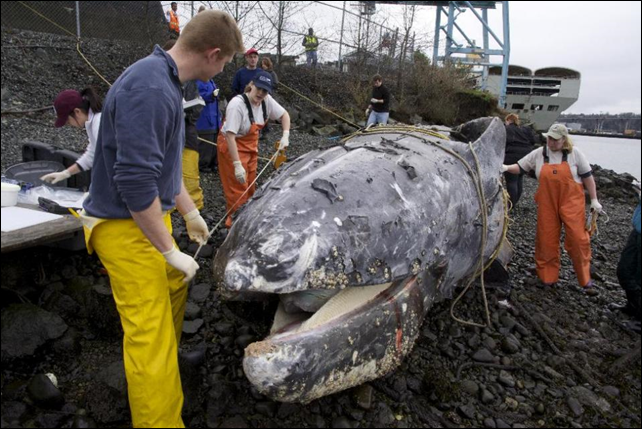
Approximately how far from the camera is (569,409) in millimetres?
3574

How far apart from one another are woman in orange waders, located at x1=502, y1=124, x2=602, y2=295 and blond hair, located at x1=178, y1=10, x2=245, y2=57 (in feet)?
15.4

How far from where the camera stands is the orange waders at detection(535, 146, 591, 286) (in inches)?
229

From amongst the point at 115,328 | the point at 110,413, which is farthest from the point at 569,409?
the point at 115,328

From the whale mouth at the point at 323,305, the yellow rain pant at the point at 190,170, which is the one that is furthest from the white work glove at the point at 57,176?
the whale mouth at the point at 323,305

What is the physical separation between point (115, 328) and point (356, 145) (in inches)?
105

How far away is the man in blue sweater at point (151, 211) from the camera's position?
2359 millimetres

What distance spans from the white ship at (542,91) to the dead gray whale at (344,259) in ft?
103

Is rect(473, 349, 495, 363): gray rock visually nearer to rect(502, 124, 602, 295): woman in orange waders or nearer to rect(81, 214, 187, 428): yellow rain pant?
rect(502, 124, 602, 295): woman in orange waders

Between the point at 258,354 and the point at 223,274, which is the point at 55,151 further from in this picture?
the point at 258,354

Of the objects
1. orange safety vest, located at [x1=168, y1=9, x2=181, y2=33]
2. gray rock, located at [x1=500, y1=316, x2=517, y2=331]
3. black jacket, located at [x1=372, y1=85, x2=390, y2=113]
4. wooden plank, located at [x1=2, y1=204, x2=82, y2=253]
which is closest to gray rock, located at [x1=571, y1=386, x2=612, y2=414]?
gray rock, located at [x1=500, y1=316, x2=517, y2=331]

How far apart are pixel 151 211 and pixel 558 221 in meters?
5.48

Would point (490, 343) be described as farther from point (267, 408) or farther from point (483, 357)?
point (267, 408)

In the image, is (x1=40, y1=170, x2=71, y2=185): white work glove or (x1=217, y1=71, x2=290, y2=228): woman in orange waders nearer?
(x1=40, y1=170, x2=71, y2=185): white work glove

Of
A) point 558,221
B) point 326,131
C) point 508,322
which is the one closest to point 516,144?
point 558,221
